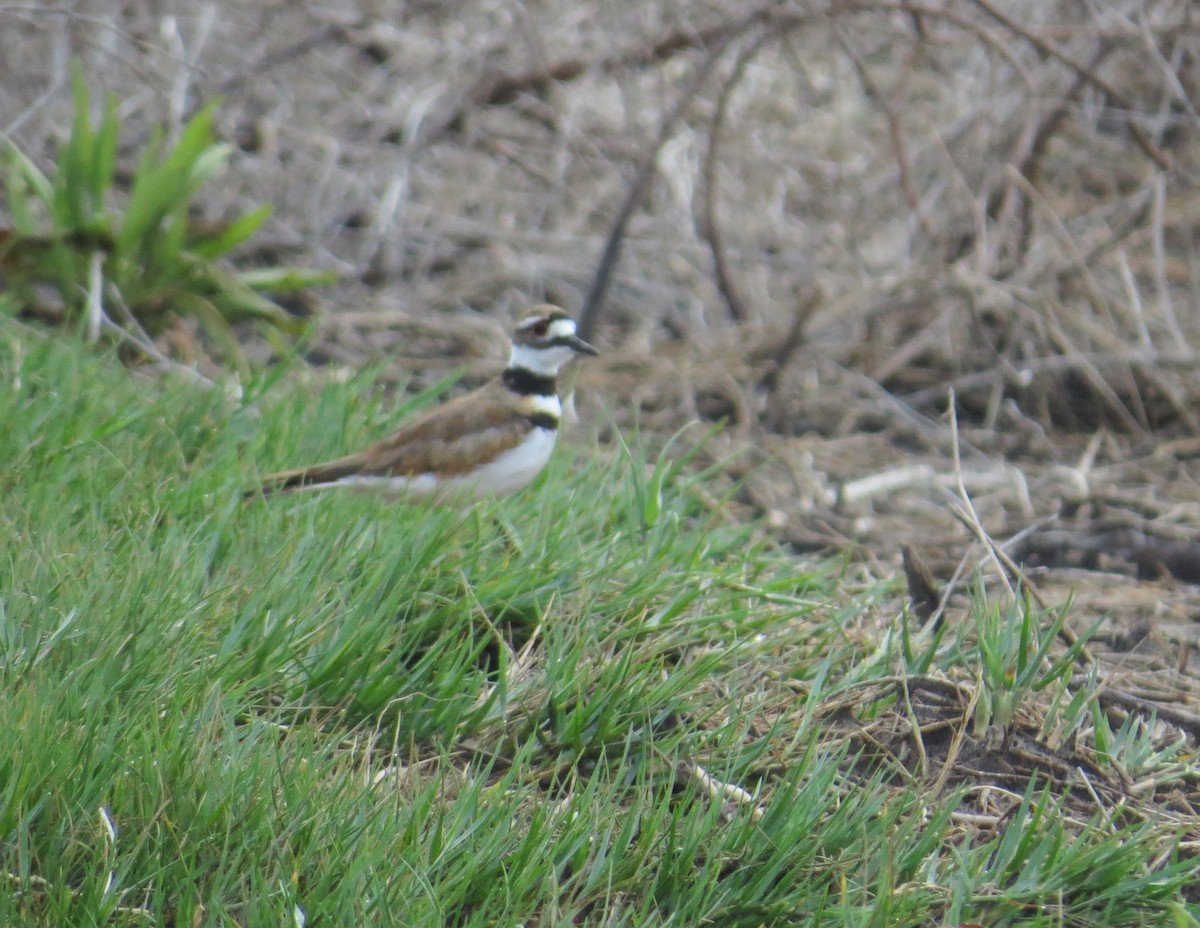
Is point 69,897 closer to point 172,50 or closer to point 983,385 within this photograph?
point 983,385

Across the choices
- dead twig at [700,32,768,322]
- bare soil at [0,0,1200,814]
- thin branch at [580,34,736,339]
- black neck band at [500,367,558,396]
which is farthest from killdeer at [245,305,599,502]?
dead twig at [700,32,768,322]

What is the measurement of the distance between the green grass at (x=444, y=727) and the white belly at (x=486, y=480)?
0.18 meters

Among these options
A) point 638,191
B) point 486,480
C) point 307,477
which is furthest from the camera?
point 638,191

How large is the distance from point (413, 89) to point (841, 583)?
19.3ft

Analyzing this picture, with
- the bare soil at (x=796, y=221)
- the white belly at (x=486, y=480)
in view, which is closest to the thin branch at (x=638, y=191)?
the bare soil at (x=796, y=221)

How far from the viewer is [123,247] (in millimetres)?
6414

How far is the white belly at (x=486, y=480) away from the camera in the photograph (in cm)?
471

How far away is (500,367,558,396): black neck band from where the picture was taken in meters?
5.32

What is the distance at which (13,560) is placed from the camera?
3490 millimetres

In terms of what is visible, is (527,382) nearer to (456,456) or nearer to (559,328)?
(559,328)

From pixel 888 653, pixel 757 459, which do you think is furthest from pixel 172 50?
pixel 888 653

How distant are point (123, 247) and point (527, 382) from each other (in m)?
2.25

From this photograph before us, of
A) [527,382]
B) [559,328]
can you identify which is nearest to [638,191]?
[559,328]

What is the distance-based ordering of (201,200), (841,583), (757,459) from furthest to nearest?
(201,200)
(757,459)
(841,583)
